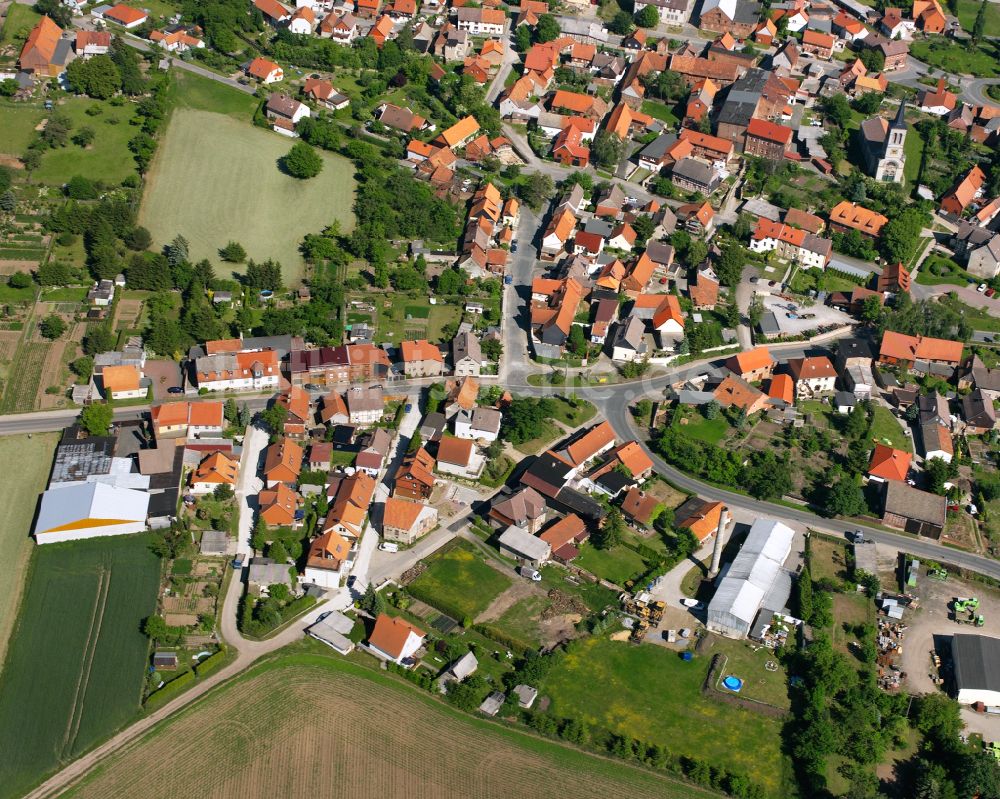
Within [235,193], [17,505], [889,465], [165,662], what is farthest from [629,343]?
[17,505]

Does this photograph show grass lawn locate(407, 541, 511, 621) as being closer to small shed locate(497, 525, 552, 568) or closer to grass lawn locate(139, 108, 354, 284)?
small shed locate(497, 525, 552, 568)

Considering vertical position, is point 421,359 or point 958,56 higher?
point 958,56

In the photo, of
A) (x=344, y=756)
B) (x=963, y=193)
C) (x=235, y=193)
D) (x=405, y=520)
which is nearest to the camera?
(x=344, y=756)

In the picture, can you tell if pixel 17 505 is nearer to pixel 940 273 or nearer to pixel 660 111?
pixel 660 111

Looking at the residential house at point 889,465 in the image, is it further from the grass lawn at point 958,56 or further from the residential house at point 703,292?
the grass lawn at point 958,56

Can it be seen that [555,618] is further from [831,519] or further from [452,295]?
[452,295]

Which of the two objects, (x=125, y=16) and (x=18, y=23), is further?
(x=125, y=16)
